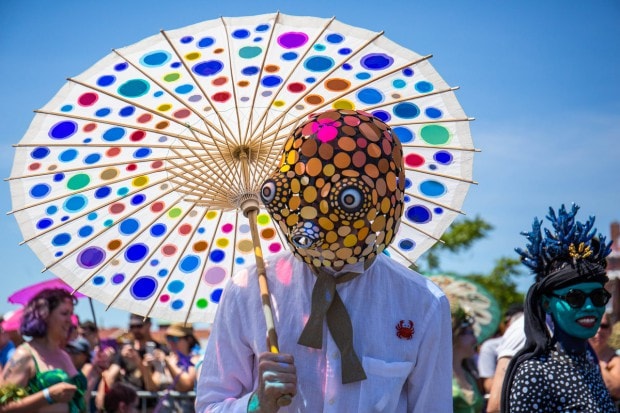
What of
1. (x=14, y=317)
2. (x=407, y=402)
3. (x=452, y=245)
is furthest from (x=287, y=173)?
(x=452, y=245)

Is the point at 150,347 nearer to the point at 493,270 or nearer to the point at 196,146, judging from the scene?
the point at 196,146

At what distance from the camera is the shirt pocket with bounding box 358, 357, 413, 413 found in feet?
9.11

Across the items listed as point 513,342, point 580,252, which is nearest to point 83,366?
point 513,342

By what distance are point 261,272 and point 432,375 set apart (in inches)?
25.3

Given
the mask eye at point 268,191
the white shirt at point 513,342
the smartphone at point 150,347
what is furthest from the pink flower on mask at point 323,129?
the smartphone at point 150,347

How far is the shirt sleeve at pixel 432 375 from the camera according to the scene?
287cm

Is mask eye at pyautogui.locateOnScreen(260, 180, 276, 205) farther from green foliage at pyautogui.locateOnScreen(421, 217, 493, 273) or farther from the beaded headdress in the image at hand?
green foliage at pyautogui.locateOnScreen(421, 217, 493, 273)

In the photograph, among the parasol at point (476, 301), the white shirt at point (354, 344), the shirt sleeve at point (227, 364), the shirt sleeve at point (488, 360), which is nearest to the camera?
the white shirt at point (354, 344)

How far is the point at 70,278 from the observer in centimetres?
364

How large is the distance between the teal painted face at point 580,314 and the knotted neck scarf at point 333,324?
1671 mm

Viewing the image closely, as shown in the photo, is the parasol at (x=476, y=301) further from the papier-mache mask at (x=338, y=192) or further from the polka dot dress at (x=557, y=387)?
the papier-mache mask at (x=338, y=192)

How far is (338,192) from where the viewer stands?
2.72 meters

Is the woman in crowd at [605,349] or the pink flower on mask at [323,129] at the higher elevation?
the pink flower on mask at [323,129]

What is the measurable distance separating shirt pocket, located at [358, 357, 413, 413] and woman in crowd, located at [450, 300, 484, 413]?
14.4 feet
